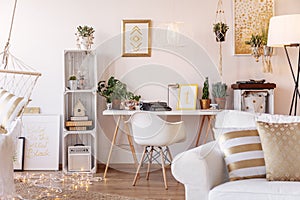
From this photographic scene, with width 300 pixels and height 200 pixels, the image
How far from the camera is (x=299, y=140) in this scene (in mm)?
3111

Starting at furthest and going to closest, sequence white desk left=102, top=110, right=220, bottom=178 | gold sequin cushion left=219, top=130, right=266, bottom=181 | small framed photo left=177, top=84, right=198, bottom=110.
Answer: small framed photo left=177, top=84, right=198, bottom=110, white desk left=102, top=110, right=220, bottom=178, gold sequin cushion left=219, top=130, right=266, bottom=181

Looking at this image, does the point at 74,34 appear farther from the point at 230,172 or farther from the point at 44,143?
the point at 230,172

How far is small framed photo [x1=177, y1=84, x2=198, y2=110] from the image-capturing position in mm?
5617

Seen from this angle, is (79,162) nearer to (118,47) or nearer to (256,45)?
(118,47)

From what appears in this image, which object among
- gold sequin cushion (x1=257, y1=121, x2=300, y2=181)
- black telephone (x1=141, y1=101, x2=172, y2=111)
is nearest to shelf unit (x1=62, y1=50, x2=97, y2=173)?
black telephone (x1=141, y1=101, x2=172, y2=111)

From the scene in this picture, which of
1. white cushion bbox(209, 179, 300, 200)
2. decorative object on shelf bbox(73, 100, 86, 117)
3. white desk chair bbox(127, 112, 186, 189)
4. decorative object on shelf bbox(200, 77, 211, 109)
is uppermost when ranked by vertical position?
decorative object on shelf bbox(200, 77, 211, 109)

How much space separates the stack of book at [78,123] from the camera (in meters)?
5.52

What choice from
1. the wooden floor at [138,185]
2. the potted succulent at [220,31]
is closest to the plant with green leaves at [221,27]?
the potted succulent at [220,31]

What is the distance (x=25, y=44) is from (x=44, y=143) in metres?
1.21

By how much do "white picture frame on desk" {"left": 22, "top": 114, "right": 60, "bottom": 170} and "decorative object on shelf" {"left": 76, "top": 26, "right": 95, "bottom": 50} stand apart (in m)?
0.89

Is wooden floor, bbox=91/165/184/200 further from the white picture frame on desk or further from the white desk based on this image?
the white picture frame on desk

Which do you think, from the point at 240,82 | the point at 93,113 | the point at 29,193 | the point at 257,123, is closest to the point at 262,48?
the point at 240,82

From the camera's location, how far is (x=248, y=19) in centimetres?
571

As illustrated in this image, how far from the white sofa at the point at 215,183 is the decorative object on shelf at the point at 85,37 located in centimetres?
270
